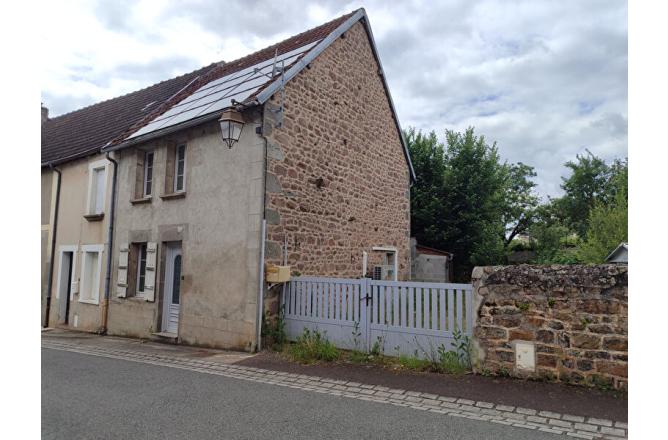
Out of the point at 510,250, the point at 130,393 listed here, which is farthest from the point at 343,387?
the point at 510,250

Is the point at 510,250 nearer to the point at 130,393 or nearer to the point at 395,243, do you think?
the point at 395,243

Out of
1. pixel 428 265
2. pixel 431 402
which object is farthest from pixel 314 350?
pixel 428 265

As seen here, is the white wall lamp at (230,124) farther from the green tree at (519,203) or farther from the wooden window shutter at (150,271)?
the green tree at (519,203)

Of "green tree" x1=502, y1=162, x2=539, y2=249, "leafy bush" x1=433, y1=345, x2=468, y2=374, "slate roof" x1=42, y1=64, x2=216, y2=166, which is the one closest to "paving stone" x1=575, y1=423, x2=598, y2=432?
"leafy bush" x1=433, y1=345, x2=468, y2=374

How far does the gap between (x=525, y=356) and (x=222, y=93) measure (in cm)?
857

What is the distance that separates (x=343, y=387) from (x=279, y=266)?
3.16m

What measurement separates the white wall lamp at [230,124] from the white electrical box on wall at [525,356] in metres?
5.74

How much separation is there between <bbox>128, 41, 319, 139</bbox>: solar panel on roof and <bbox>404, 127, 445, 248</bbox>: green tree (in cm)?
914

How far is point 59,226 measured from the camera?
1357 centimetres

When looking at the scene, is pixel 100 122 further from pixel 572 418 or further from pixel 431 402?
pixel 572 418

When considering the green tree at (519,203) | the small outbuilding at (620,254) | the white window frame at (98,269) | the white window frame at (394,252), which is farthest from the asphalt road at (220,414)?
the green tree at (519,203)

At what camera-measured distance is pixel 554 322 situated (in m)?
5.73

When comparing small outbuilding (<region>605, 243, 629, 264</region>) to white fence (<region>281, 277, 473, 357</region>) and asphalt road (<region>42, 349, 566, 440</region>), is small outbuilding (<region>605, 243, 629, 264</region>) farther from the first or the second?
asphalt road (<region>42, 349, 566, 440</region>)

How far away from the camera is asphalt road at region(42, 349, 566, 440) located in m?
4.28
